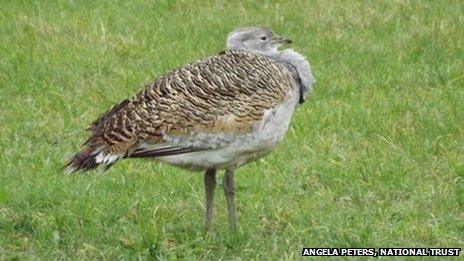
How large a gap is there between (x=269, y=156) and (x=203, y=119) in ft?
7.42

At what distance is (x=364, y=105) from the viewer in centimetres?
1043

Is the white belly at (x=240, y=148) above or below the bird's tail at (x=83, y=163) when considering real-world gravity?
below

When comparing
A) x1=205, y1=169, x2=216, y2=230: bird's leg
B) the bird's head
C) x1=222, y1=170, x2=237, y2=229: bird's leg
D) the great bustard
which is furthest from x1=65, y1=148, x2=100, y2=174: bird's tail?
the bird's head

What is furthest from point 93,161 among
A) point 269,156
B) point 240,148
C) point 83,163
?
point 269,156

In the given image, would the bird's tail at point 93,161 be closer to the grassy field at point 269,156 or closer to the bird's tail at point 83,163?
the bird's tail at point 83,163

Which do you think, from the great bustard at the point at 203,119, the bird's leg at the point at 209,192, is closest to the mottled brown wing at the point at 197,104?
the great bustard at the point at 203,119

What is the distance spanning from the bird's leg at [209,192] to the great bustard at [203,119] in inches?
3.4

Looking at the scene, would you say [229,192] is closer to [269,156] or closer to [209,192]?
[209,192]

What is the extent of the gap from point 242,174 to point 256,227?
1.32m

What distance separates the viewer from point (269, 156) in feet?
30.5

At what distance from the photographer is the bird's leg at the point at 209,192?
7.60 meters

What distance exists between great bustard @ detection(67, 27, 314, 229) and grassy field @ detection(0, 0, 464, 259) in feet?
1.70

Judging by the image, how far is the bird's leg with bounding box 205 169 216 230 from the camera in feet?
24.9

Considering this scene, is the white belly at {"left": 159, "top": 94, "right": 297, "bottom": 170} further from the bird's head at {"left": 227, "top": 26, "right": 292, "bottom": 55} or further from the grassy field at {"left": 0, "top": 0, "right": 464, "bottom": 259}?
the bird's head at {"left": 227, "top": 26, "right": 292, "bottom": 55}
